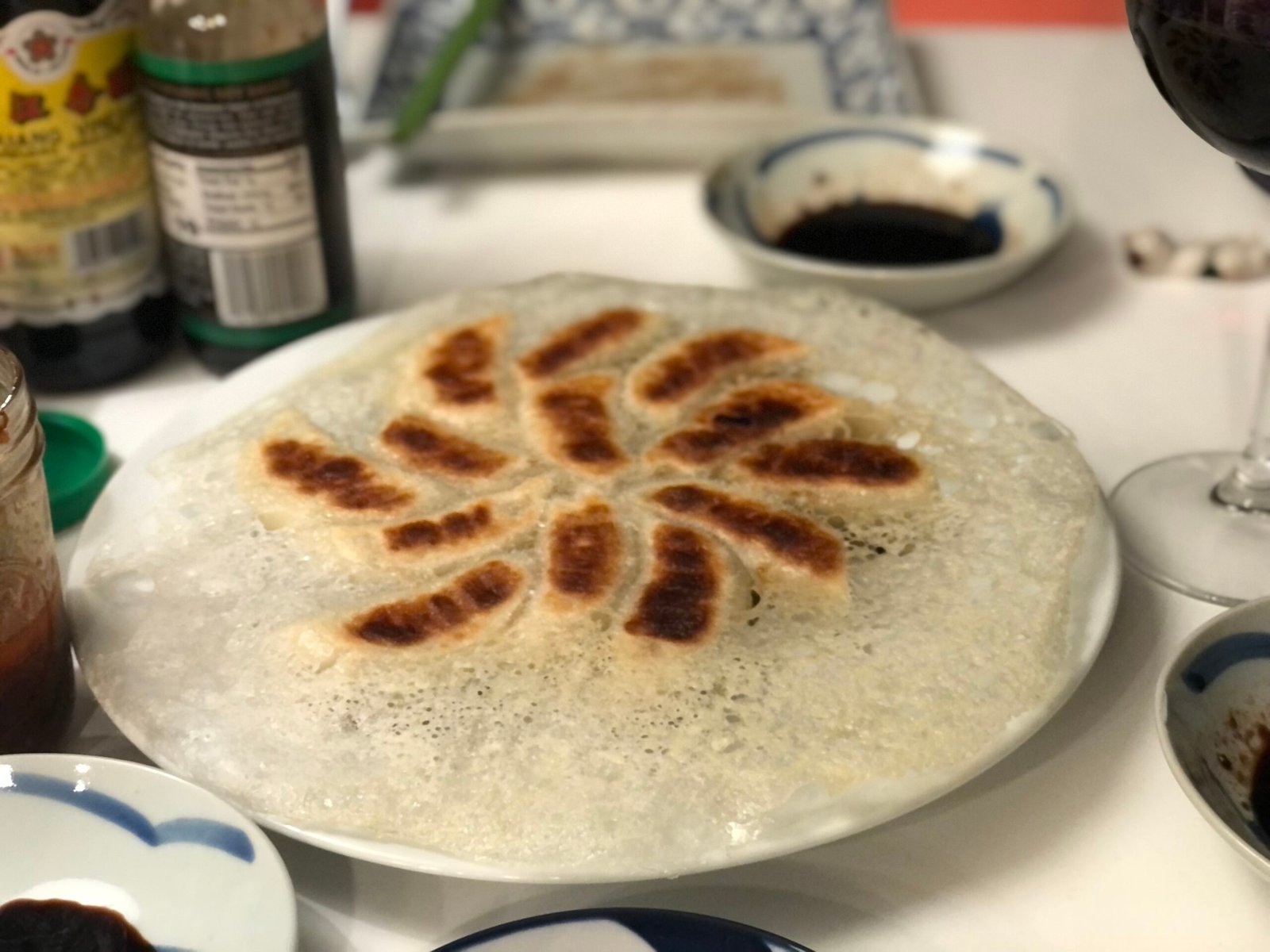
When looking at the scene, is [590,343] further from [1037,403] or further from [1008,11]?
[1008,11]

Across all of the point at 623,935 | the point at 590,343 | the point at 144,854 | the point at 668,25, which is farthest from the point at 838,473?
the point at 668,25

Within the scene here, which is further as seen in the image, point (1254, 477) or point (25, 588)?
point (1254, 477)

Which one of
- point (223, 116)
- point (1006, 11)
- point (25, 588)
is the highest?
point (223, 116)

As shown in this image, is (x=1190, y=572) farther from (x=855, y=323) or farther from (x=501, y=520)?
(x=501, y=520)

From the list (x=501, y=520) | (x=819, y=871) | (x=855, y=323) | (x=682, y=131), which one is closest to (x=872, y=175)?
(x=682, y=131)

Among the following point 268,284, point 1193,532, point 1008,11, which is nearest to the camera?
point 1193,532

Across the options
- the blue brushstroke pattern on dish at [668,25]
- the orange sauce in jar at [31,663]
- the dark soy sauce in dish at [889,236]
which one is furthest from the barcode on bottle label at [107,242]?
the blue brushstroke pattern on dish at [668,25]

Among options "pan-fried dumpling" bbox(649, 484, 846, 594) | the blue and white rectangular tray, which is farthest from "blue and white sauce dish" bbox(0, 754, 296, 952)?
the blue and white rectangular tray
